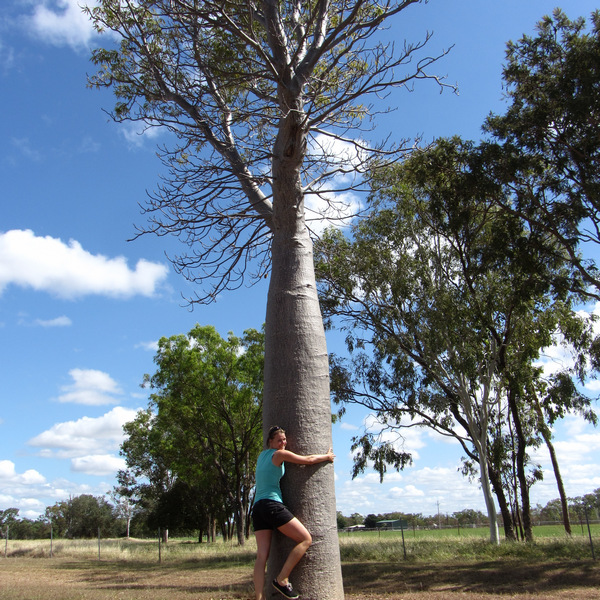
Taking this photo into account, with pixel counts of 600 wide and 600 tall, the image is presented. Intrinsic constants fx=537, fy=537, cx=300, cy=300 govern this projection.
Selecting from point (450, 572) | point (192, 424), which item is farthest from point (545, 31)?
point (192, 424)

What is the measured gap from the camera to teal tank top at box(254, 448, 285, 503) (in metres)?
3.26

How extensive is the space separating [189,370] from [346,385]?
310 inches

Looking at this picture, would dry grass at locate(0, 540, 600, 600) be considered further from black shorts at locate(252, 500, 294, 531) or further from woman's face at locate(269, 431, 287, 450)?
woman's face at locate(269, 431, 287, 450)

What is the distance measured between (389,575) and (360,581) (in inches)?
37.6

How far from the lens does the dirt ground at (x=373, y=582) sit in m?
6.61

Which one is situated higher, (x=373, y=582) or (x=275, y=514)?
(x=275, y=514)

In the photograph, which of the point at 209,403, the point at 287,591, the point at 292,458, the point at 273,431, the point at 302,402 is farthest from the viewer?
the point at 209,403

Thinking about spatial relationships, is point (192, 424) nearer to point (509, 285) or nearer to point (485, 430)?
point (485, 430)

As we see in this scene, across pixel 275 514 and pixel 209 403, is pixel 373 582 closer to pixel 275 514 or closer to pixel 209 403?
pixel 275 514

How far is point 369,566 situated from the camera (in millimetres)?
12156

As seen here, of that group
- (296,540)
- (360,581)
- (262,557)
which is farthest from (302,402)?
(360,581)

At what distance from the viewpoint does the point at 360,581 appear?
9234 millimetres

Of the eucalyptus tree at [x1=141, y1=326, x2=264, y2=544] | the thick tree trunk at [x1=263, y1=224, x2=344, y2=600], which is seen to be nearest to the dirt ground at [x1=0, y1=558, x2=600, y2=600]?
the thick tree trunk at [x1=263, y1=224, x2=344, y2=600]

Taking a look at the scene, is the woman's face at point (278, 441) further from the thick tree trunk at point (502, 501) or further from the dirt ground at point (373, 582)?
the thick tree trunk at point (502, 501)
